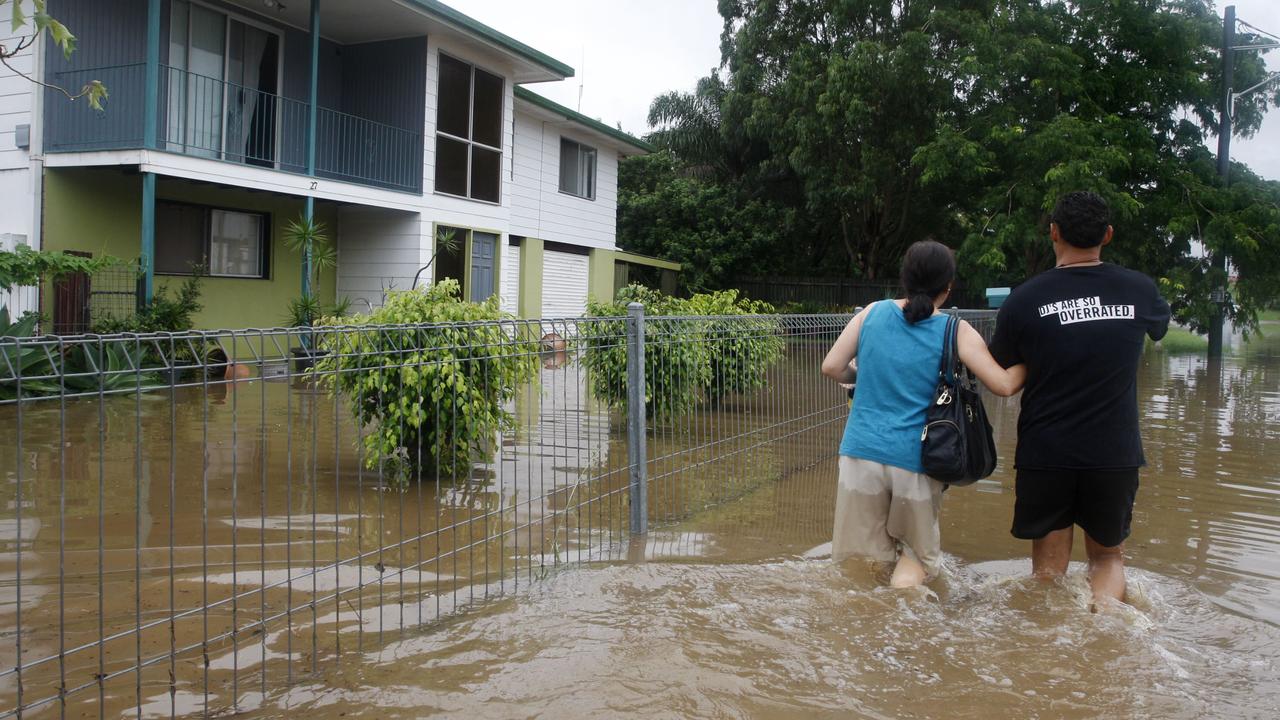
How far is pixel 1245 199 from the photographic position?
78.4 ft

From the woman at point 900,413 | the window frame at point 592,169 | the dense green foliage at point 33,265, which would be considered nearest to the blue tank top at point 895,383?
the woman at point 900,413

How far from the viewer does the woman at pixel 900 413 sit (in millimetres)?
4172

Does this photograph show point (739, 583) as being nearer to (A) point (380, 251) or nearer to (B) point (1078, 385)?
(B) point (1078, 385)

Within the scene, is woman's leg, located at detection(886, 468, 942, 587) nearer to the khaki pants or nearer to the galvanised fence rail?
the khaki pants

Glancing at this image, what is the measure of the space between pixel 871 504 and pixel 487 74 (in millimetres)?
16293

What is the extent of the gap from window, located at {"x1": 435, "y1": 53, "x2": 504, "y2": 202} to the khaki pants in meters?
14.8

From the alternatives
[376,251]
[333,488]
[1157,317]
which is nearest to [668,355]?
[333,488]

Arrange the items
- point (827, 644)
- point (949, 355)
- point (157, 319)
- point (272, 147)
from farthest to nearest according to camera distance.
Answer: point (272, 147) < point (157, 319) < point (949, 355) < point (827, 644)

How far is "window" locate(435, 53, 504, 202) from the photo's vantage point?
18.1 m

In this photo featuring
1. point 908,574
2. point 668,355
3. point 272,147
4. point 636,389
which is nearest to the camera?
point 908,574

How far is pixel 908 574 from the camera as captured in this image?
14.1ft

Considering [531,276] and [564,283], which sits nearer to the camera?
[531,276]

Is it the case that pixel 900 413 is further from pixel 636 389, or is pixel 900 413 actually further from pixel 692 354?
pixel 692 354

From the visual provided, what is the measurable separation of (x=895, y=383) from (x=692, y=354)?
2203 mm
